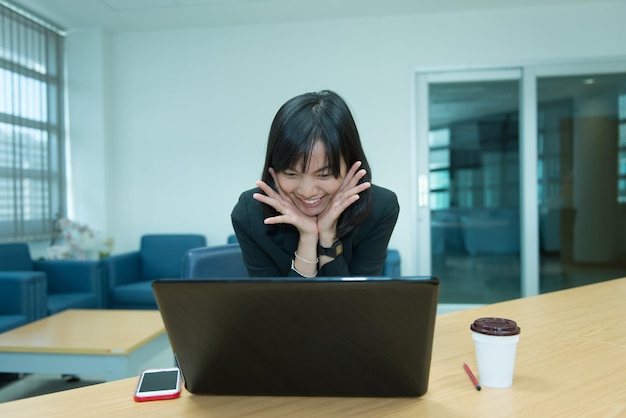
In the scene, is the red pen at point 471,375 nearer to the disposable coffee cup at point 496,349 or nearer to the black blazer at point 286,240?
the disposable coffee cup at point 496,349

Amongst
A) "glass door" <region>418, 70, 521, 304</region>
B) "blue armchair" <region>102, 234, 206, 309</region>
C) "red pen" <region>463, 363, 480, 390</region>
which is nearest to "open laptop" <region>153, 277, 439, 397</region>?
"red pen" <region>463, 363, 480, 390</region>

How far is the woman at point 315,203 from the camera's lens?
3.90 feet

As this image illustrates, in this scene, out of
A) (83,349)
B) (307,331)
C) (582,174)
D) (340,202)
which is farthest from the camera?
(582,174)

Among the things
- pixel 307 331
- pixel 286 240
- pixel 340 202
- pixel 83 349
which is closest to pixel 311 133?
pixel 340 202

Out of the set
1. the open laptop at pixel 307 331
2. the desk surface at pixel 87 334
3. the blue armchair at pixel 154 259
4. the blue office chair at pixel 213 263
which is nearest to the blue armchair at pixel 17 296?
the desk surface at pixel 87 334

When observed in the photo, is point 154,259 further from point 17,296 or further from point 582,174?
point 582,174

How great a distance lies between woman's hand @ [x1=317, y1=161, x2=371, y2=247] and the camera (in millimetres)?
1267

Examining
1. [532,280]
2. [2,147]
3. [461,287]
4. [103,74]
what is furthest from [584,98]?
[2,147]

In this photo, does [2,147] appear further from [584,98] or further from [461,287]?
[584,98]

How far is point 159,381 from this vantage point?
0.89m

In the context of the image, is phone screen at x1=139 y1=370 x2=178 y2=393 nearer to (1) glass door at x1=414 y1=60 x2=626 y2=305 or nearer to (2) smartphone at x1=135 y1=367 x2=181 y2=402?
(2) smartphone at x1=135 y1=367 x2=181 y2=402

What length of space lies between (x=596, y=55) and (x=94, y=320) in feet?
14.3

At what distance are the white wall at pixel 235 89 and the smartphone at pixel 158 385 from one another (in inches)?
143

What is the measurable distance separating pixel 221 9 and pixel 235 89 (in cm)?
71
